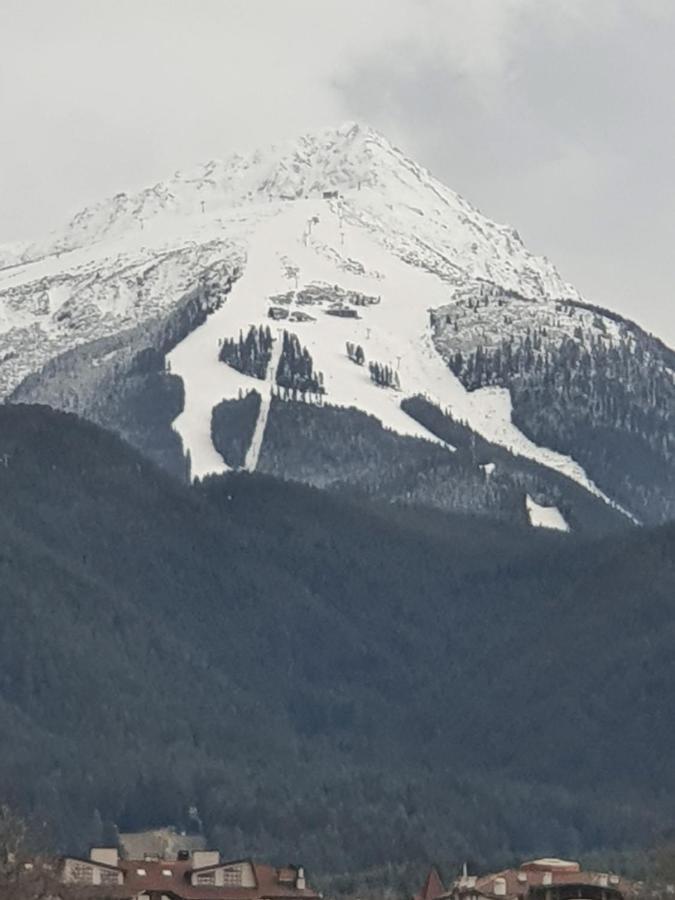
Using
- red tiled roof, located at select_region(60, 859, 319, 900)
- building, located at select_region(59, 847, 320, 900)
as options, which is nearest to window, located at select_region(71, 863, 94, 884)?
building, located at select_region(59, 847, 320, 900)

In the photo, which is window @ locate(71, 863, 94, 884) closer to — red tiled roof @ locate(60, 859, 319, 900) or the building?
the building

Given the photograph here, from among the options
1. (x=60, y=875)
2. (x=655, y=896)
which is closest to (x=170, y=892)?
(x=60, y=875)

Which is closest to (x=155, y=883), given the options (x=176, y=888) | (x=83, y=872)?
(x=176, y=888)

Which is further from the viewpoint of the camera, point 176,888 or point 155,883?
point 155,883

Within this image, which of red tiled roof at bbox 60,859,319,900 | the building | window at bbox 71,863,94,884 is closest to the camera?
the building

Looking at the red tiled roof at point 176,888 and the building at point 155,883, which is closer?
the building at point 155,883

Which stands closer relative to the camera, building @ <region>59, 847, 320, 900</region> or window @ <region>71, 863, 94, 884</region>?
building @ <region>59, 847, 320, 900</region>

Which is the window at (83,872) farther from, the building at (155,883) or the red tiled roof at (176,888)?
the red tiled roof at (176,888)

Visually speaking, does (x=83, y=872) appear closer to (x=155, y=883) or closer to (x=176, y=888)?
(x=155, y=883)

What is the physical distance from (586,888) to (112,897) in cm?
1795

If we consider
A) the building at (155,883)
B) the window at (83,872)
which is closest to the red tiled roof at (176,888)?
the building at (155,883)

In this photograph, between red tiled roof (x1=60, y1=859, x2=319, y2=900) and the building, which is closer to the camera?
the building

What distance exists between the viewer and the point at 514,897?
196m

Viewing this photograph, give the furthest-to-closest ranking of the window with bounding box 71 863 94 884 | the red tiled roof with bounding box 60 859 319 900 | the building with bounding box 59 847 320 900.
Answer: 1. the window with bounding box 71 863 94 884
2. the red tiled roof with bounding box 60 859 319 900
3. the building with bounding box 59 847 320 900
